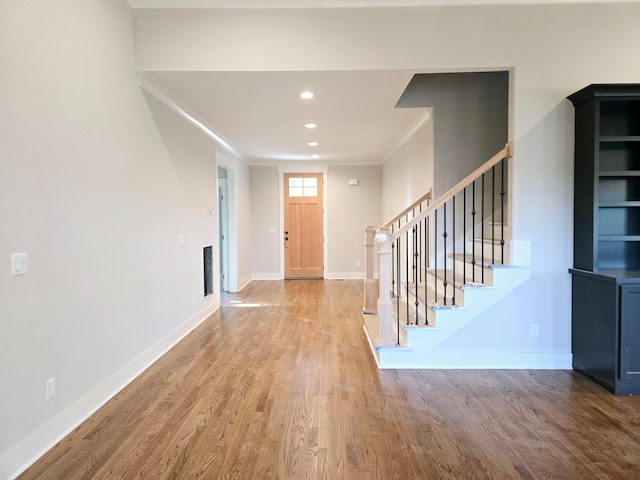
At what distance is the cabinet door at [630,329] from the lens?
2.51 metres

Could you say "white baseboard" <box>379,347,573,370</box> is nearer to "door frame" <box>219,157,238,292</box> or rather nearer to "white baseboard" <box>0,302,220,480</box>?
"white baseboard" <box>0,302,220,480</box>

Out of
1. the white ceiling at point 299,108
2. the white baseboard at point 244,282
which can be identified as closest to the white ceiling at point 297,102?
the white ceiling at point 299,108

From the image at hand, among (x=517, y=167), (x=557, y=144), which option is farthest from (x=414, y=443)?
(x=557, y=144)

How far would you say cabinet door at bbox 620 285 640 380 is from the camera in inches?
99.0

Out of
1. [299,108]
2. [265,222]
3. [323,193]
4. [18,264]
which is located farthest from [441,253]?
[265,222]

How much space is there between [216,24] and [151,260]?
6.72 feet

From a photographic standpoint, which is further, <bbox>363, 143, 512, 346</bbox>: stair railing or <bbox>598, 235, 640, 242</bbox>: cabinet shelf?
<bbox>363, 143, 512, 346</bbox>: stair railing

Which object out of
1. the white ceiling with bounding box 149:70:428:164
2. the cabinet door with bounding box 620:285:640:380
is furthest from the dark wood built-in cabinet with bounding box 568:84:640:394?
the white ceiling with bounding box 149:70:428:164

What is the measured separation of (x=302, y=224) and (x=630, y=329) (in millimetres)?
5822

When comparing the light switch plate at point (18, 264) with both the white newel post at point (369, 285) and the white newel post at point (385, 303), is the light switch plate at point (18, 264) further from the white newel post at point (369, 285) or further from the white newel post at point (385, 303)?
the white newel post at point (369, 285)

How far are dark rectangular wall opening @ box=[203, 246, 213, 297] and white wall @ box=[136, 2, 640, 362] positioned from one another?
247 centimetres

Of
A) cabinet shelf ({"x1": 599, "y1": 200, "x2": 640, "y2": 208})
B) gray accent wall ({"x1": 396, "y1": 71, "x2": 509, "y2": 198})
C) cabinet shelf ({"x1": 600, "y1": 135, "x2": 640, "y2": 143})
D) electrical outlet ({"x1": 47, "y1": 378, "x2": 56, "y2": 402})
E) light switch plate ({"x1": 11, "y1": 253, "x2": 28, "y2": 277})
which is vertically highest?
gray accent wall ({"x1": 396, "y1": 71, "x2": 509, "y2": 198})

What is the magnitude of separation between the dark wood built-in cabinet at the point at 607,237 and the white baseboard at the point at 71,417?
3.56 meters

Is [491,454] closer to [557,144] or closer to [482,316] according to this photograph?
[482,316]
